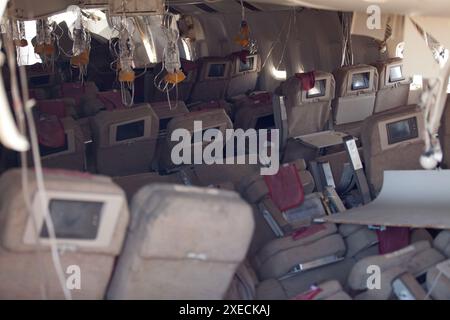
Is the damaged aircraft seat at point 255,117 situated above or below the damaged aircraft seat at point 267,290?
below

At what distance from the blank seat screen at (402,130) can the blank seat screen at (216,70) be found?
230 inches

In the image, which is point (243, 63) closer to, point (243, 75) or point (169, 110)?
point (243, 75)

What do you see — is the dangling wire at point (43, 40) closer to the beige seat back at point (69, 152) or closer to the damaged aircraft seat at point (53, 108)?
the damaged aircraft seat at point (53, 108)

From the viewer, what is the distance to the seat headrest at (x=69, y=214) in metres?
3.14

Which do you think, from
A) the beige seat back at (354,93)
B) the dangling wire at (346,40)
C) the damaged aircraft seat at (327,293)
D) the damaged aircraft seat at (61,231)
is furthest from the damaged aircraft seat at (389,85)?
the damaged aircraft seat at (61,231)

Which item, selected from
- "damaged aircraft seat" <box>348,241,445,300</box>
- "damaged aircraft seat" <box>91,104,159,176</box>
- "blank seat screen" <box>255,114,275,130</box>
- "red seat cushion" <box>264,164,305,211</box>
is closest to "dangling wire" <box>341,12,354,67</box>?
"blank seat screen" <box>255,114,275,130</box>

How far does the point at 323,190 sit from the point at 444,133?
1297 mm

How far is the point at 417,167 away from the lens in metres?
5.82

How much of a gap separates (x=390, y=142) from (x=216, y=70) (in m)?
6.02

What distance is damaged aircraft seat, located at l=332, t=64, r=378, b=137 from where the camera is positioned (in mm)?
8336

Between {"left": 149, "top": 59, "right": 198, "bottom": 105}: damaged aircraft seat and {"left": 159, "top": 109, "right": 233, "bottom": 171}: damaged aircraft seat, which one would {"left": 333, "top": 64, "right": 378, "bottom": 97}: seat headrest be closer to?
{"left": 159, "top": 109, "right": 233, "bottom": 171}: damaged aircraft seat

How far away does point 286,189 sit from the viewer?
5.28 m

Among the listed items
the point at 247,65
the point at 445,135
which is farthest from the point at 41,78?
the point at 445,135
